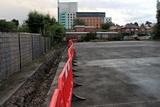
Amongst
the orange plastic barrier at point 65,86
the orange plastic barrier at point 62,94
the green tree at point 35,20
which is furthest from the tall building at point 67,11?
the orange plastic barrier at point 62,94

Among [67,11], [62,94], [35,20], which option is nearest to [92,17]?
[67,11]

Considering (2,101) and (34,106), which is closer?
(2,101)

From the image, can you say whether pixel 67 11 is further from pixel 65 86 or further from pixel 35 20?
pixel 65 86

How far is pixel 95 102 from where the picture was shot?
4.07 metres

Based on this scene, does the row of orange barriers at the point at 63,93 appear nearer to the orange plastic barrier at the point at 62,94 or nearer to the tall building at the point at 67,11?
the orange plastic barrier at the point at 62,94

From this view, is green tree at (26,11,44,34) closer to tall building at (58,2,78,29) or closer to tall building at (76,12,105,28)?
tall building at (76,12,105,28)

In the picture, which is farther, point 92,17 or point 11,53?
point 92,17

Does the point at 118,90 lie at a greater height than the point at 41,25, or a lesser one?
lesser

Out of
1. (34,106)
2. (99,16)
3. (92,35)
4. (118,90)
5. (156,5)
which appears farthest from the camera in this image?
(99,16)

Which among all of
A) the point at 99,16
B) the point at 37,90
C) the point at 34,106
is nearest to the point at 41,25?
the point at 37,90

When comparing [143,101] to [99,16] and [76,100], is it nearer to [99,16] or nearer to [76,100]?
[76,100]

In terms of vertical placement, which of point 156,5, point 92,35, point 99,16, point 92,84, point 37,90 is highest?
point 99,16

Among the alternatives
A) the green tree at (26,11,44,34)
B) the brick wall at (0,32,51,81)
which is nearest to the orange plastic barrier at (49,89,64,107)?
the brick wall at (0,32,51,81)

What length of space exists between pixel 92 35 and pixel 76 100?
4537 centimetres
